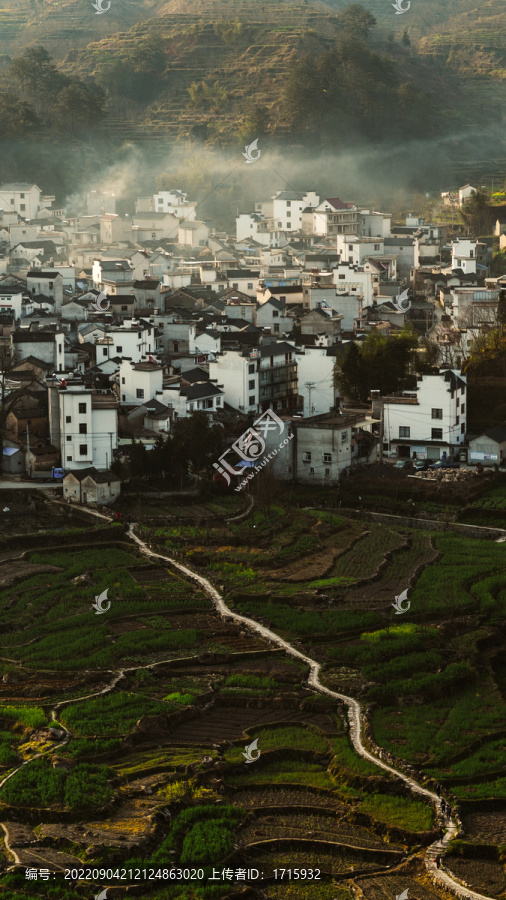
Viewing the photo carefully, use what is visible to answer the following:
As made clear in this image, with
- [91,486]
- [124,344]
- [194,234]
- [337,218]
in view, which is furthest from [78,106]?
[91,486]

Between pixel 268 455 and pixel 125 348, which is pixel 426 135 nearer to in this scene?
pixel 125 348

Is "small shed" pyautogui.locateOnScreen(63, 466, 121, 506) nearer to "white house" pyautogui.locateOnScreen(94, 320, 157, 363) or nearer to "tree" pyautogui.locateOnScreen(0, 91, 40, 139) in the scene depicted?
"white house" pyautogui.locateOnScreen(94, 320, 157, 363)

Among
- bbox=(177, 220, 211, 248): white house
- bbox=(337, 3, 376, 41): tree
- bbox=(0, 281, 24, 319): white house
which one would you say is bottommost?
bbox=(0, 281, 24, 319): white house

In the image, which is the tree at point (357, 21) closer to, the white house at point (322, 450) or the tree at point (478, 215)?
the tree at point (478, 215)

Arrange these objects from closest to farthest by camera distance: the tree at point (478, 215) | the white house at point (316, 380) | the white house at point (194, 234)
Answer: the white house at point (316, 380)
the white house at point (194, 234)
the tree at point (478, 215)

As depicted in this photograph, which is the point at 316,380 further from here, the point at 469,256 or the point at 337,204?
the point at 337,204

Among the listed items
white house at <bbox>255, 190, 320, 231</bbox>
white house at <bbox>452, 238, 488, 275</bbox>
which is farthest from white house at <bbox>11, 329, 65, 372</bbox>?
white house at <bbox>255, 190, 320, 231</bbox>

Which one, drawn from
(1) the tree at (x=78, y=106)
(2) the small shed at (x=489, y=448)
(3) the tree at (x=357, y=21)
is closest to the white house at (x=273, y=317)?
(2) the small shed at (x=489, y=448)
